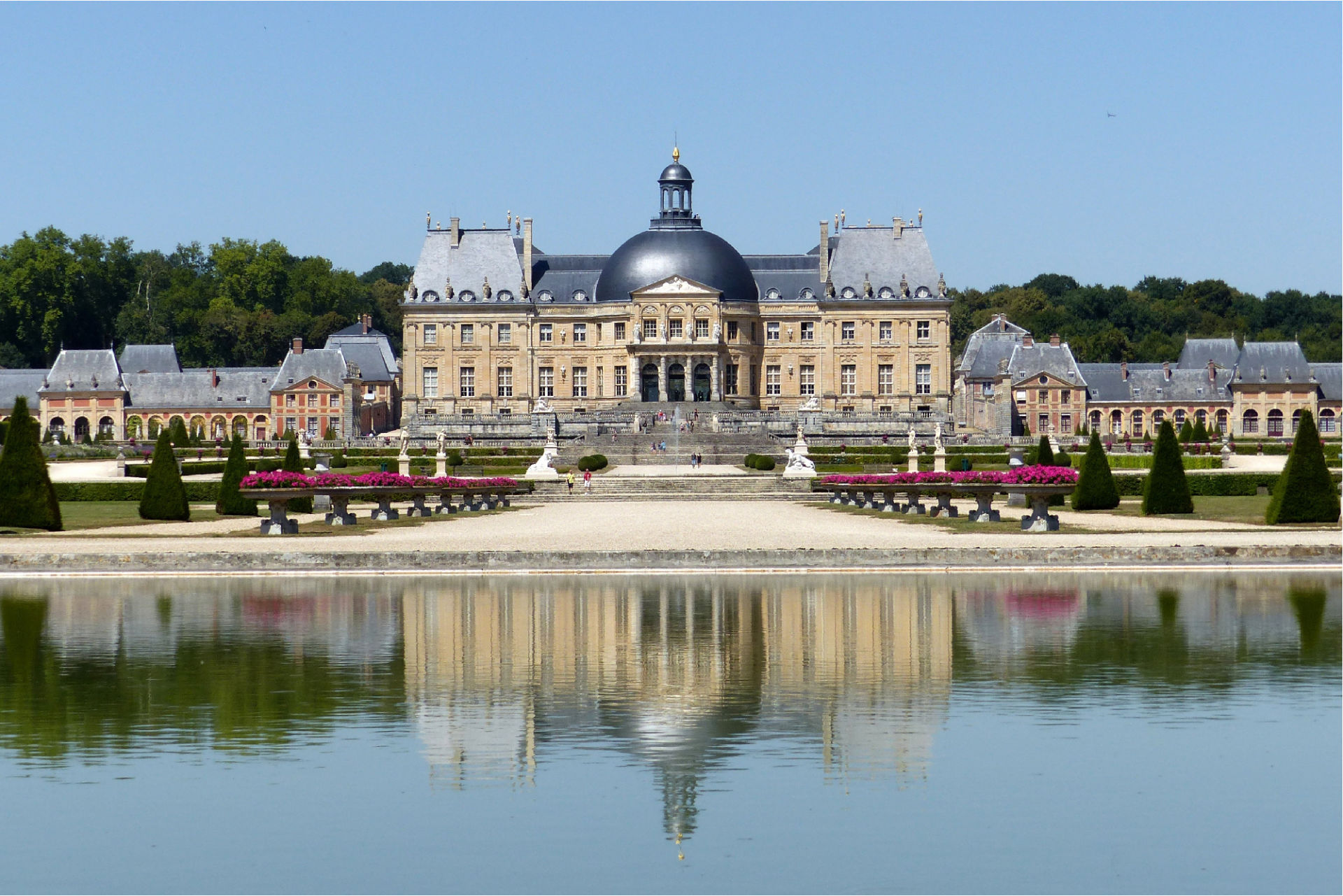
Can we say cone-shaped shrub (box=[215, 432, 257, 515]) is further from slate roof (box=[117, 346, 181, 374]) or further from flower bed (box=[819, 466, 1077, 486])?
slate roof (box=[117, 346, 181, 374])

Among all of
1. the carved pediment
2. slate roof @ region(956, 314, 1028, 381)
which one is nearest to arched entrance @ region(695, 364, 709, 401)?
the carved pediment

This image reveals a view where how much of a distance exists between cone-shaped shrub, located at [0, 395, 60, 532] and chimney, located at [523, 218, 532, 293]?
52.6 meters

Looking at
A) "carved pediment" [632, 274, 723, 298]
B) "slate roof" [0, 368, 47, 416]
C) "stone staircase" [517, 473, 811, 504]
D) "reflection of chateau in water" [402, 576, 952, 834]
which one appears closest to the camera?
"reflection of chateau in water" [402, 576, 952, 834]

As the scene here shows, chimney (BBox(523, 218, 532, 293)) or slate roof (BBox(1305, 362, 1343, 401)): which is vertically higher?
chimney (BBox(523, 218, 532, 293))

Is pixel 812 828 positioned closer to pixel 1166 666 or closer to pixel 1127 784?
pixel 1127 784

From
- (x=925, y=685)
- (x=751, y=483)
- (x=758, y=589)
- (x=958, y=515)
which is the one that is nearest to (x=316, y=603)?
(x=758, y=589)

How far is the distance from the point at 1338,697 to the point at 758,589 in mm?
9091

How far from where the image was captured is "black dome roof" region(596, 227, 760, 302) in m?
82.2

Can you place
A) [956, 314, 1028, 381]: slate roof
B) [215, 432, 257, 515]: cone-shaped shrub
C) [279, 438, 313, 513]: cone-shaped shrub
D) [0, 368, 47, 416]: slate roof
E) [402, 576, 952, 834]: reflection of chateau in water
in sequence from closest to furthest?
[402, 576, 952, 834]: reflection of chateau in water < [215, 432, 257, 515]: cone-shaped shrub < [279, 438, 313, 513]: cone-shaped shrub < [0, 368, 47, 416]: slate roof < [956, 314, 1028, 381]: slate roof

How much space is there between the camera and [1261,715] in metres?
13.8

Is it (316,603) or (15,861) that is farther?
(316,603)

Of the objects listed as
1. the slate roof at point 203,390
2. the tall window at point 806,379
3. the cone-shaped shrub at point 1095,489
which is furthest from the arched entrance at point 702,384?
the cone-shaped shrub at point 1095,489

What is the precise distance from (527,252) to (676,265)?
7.19 meters

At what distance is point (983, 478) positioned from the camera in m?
34.0
